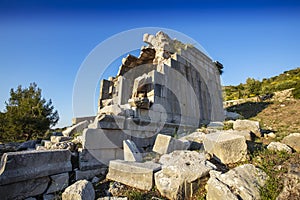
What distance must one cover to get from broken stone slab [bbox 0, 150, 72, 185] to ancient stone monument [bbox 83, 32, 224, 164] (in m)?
0.56

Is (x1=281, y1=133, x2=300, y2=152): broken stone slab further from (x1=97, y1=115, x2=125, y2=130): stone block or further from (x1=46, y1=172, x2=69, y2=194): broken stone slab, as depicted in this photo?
(x1=46, y1=172, x2=69, y2=194): broken stone slab

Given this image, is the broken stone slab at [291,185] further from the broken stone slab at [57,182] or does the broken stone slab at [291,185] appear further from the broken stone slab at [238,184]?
the broken stone slab at [57,182]

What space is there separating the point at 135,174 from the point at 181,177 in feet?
2.58

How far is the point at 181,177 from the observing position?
2.47 meters

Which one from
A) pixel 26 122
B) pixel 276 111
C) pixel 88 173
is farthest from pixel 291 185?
pixel 26 122

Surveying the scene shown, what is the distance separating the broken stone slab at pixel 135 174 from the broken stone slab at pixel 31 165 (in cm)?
99

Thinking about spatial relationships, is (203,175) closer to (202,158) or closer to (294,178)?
(202,158)

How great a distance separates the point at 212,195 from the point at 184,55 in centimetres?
716

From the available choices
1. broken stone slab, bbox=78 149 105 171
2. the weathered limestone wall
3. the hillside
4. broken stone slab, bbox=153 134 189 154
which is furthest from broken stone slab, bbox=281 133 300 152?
the weathered limestone wall

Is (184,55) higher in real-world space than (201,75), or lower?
higher

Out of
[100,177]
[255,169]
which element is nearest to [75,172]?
[100,177]

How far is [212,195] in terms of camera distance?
7.13 ft

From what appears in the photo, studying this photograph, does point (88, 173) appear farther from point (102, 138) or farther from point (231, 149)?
point (231, 149)

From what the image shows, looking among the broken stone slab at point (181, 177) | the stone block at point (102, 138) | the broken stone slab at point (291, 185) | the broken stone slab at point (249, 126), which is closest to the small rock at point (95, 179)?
the stone block at point (102, 138)
